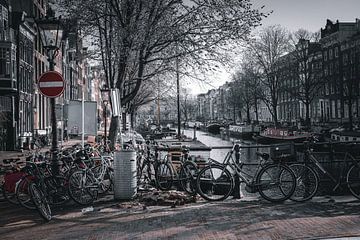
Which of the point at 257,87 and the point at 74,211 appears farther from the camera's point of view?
the point at 257,87

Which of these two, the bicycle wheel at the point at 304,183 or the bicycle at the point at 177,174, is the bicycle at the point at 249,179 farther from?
the bicycle at the point at 177,174

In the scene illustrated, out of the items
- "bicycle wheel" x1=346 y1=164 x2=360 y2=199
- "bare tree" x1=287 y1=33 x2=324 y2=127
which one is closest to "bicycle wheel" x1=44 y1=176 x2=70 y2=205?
"bicycle wheel" x1=346 y1=164 x2=360 y2=199

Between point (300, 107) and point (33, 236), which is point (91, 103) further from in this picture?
point (300, 107)

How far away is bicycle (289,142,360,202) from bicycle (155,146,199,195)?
2251 mm

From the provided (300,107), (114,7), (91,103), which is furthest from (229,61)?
(300,107)

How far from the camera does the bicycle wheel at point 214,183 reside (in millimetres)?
9377

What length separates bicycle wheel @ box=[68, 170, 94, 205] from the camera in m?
9.19

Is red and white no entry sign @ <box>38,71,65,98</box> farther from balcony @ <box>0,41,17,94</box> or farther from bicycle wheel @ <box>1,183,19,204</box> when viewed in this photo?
balcony @ <box>0,41,17,94</box>

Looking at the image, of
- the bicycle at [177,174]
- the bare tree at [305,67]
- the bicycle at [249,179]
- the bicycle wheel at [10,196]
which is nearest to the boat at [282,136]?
the bare tree at [305,67]

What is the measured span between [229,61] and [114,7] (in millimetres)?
3636

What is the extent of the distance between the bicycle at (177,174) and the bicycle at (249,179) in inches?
21.5

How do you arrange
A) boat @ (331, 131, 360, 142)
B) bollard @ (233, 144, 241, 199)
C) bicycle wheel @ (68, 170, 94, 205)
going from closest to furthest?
bicycle wheel @ (68, 170, 94, 205) → bollard @ (233, 144, 241, 199) → boat @ (331, 131, 360, 142)

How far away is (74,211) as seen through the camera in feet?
28.5

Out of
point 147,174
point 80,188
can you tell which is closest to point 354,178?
point 147,174
